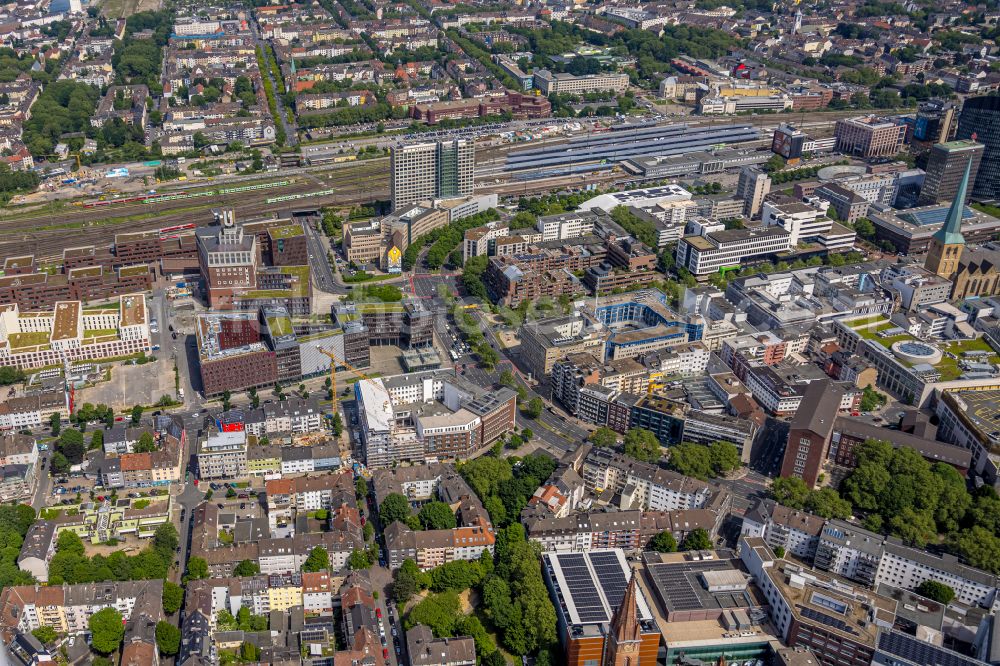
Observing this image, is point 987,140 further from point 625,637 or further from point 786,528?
point 625,637

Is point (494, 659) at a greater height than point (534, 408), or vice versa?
point (534, 408)

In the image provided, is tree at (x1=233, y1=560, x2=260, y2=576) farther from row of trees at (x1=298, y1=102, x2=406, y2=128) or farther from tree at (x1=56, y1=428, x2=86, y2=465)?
row of trees at (x1=298, y1=102, x2=406, y2=128)

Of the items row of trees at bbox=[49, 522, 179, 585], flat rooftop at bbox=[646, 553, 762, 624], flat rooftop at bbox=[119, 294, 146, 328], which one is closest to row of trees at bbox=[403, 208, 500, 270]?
flat rooftop at bbox=[119, 294, 146, 328]

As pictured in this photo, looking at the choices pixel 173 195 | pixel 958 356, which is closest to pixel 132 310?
pixel 173 195

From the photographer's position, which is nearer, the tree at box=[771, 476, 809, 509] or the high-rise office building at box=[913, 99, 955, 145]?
the tree at box=[771, 476, 809, 509]

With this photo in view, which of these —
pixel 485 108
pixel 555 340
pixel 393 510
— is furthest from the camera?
pixel 485 108

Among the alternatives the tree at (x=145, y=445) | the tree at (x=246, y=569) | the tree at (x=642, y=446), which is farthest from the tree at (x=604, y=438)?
the tree at (x=145, y=445)

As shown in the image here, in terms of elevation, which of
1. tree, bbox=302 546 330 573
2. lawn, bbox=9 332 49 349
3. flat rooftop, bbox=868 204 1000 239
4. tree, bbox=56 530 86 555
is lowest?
tree, bbox=56 530 86 555
